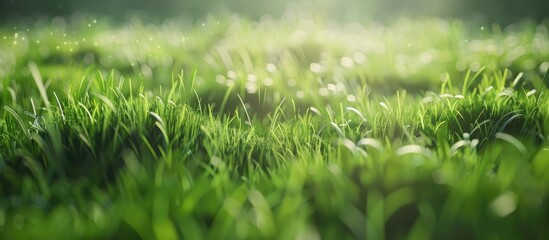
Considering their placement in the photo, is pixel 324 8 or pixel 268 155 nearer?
pixel 268 155

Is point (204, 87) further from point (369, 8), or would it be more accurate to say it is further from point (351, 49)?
point (369, 8)

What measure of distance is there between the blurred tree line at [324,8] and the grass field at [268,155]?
143 inches

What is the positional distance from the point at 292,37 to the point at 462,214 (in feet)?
9.19

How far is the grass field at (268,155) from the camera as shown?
140 centimetres

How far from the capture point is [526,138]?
2.18 meters

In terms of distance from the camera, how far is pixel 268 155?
6.45ft

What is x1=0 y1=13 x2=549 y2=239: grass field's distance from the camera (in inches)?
55.1

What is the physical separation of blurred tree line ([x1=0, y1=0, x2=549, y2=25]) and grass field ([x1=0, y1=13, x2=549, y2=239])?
3.64 m

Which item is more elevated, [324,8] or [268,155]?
[268,155]

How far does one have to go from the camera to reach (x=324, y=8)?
754cm

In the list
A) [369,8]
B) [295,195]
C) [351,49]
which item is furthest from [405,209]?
[369,8]

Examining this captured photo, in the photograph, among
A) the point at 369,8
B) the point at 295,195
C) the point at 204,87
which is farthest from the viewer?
the point at 369,8

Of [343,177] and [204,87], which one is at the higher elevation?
[343,177]

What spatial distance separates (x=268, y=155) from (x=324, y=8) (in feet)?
18.9
